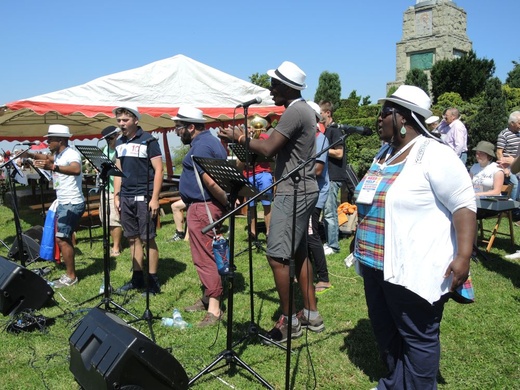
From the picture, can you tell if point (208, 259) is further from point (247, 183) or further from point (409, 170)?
point (409, 170)

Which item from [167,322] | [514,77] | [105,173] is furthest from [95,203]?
[514,77]

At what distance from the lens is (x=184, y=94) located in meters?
10.7

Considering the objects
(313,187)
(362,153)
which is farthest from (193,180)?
(362,153)

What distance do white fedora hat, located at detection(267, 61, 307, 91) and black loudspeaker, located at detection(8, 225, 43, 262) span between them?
5.23 metres

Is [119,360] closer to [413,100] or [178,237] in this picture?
[413,100]

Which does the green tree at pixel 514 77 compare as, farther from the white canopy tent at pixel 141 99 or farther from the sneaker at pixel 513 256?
the sneaker at pixel 513 256

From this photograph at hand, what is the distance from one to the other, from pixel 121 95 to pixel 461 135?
7644 mm

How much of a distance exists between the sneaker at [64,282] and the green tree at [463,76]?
66.2ft

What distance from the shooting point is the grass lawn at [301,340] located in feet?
11.3

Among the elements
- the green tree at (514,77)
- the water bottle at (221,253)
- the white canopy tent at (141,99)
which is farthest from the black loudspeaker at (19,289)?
the green tree at (514,77)

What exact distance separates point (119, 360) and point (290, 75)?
95.5 inches

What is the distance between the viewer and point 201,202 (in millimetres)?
4477

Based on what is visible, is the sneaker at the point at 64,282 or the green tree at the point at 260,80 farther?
the green tree at the point at 260,80

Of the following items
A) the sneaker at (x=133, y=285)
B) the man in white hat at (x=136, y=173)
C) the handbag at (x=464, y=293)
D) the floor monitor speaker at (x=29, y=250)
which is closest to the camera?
the handbag at (x=464, y=293)
